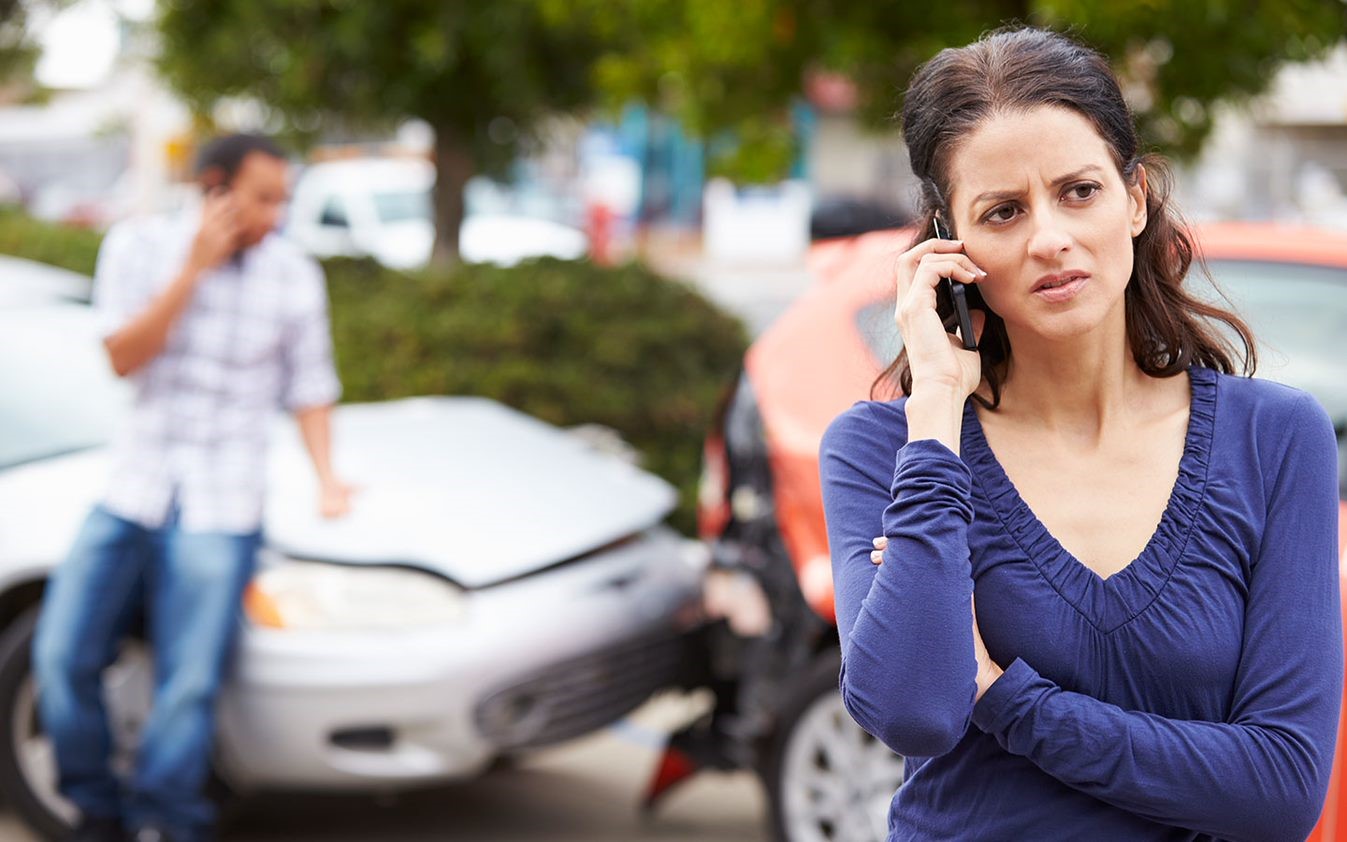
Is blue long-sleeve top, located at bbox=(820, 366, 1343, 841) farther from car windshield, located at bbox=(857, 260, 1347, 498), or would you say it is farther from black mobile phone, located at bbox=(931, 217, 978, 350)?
car windshield, located at bbox=(857, 260, 1347, 498)

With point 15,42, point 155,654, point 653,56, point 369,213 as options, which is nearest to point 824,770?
point 155,654

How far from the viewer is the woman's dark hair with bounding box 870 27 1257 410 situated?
1.91m

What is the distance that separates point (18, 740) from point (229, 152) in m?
1.67

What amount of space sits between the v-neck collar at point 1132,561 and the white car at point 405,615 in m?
2.73

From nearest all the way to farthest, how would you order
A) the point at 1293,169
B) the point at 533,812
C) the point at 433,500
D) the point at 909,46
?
the point at 433,500 < the point at 533,812 < the point at 909,46 < the point at 1293,169

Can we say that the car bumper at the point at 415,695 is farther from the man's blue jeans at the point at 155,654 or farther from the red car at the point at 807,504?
the red car at the point at 807,504

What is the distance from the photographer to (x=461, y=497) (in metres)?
4.87

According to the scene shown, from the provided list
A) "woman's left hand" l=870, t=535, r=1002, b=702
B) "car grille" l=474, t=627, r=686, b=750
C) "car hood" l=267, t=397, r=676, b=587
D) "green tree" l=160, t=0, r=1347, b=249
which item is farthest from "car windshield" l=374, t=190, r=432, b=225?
"woman's left hand" l=870, t=535, r=1002, b=702

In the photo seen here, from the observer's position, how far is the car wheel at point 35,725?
15.2ft

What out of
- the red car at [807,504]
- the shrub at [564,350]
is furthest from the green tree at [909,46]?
the shrub at [564,350]

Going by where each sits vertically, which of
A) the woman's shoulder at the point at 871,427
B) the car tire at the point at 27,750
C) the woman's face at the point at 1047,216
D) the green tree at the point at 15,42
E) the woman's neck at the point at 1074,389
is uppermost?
the woman's face at the point at 1047,216

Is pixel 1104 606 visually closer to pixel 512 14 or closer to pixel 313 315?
pixel 313 315

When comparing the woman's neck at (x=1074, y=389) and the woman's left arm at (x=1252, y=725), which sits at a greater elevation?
the woman's neck at (x=1074, y=389)

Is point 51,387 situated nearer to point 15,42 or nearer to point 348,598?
point 348,598
